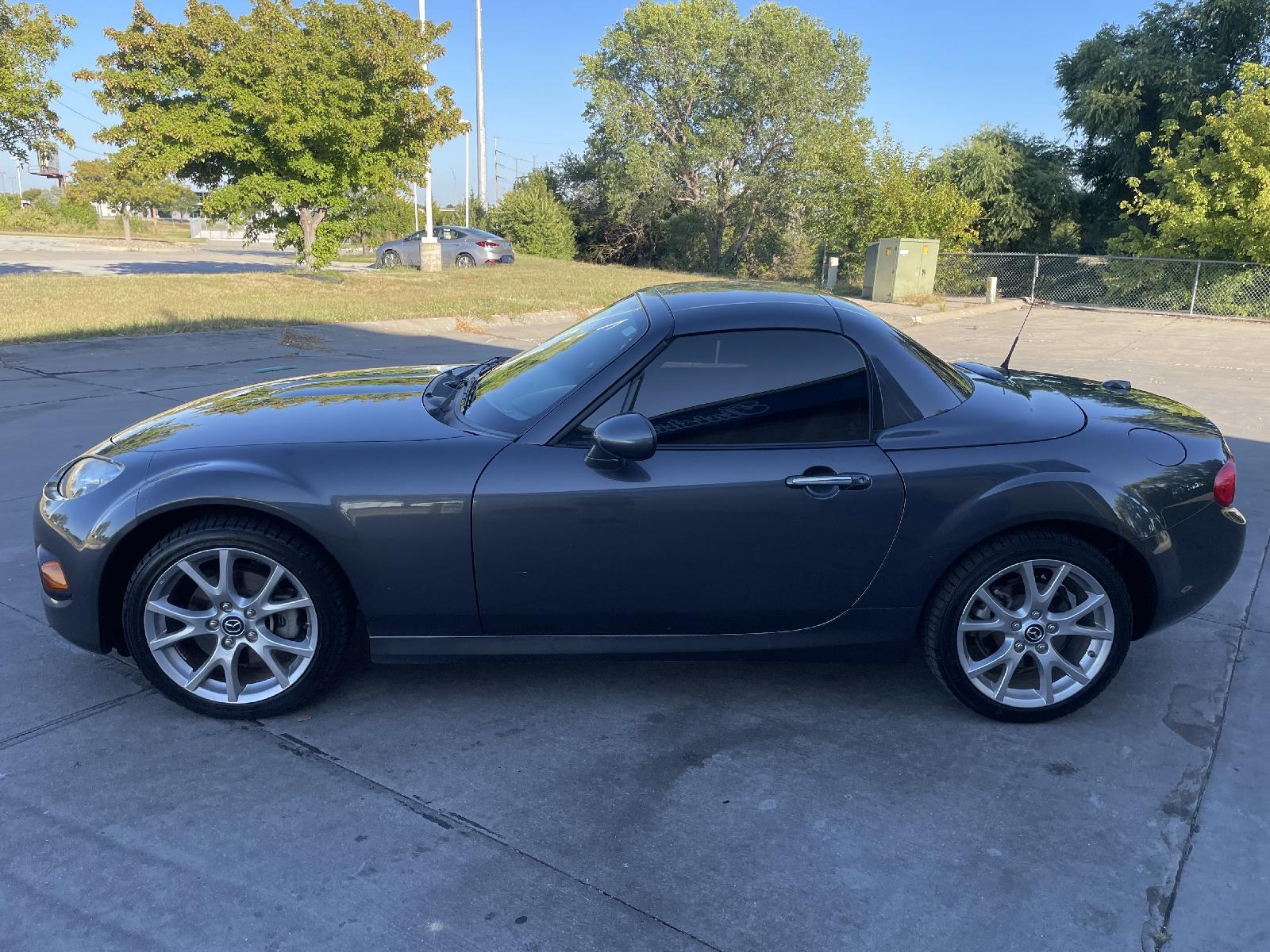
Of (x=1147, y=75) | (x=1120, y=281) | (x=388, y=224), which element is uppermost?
(x=1147, y=75)

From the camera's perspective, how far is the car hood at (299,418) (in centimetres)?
341

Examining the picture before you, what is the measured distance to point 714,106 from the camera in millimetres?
38531

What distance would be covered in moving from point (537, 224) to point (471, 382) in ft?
121

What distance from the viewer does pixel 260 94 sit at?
17547 millimetres

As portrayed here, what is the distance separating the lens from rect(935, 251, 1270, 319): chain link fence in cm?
2064

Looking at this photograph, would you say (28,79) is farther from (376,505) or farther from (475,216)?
(475,216)

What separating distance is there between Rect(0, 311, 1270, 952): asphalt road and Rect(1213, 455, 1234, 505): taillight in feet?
2.57

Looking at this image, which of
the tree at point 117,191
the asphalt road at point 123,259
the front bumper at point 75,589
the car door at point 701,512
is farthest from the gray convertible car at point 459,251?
the car door at point 701,512

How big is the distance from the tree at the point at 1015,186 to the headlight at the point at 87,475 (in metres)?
28.7

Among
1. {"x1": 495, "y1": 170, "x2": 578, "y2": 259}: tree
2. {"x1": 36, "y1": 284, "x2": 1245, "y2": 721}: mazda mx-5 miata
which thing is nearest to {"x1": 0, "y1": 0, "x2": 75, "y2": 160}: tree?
{"x1": 36, "y1": 284, "x2": 1245, "y2": 721}: mazda mx-5 miata

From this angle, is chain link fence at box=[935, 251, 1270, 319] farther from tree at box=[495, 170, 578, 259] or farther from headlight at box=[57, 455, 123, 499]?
headlight at box=[57, 455, 123, 499]

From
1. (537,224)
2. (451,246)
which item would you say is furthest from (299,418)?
(537,224)

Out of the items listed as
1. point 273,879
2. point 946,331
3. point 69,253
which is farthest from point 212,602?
point 69,253

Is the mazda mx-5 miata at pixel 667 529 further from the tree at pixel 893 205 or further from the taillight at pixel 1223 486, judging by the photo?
the tree at pixel 893 205
